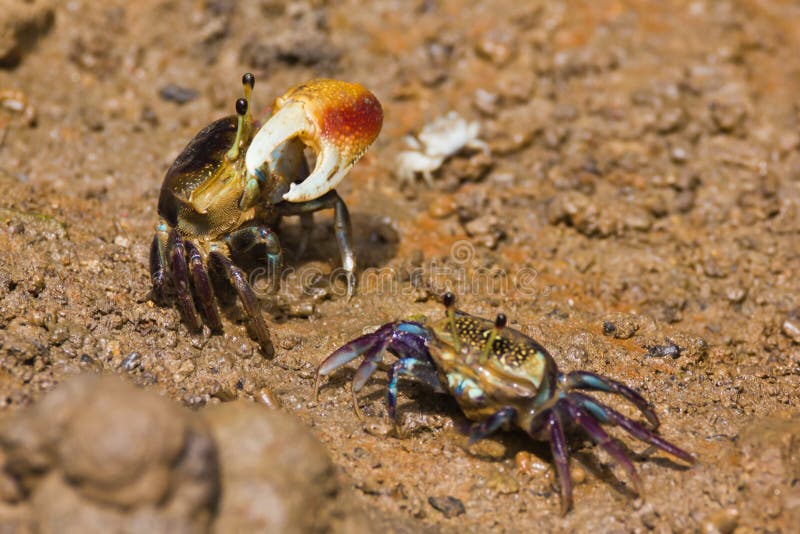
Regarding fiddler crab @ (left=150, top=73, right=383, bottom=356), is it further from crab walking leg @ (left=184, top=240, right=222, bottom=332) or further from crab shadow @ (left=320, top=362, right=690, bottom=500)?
crab shadow @ (left=320, top=362, right=690, bottom=500)

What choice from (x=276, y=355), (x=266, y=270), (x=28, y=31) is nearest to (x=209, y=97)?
(x=28, y=31)

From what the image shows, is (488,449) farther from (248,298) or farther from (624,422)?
(248,298)

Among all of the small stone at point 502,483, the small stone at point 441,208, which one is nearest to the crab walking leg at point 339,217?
the small stone at point 441,208

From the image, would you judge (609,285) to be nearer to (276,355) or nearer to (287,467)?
(276,355)

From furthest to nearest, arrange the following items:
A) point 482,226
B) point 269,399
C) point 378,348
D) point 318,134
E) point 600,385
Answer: point 482,226
point 318,134
point 269,399
point 378,348
point 600,385

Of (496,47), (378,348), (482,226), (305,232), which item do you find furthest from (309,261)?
(496,47)

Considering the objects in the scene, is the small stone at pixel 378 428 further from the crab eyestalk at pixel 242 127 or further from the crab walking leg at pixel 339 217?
the crab eyestalk at pixel 242 127

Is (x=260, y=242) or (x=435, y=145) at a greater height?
(x=260, y=242)
